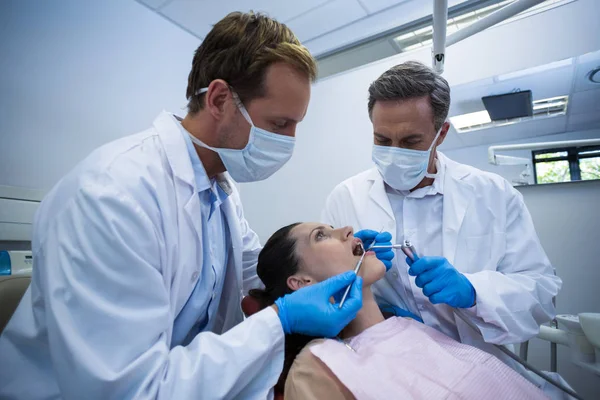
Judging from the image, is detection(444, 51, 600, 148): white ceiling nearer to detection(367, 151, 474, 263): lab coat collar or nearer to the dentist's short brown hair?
detection(367, 151, 474, 263): lab coat collar

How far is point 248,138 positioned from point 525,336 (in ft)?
3.74

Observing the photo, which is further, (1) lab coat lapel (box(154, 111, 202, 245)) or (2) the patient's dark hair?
(2) the patient's dark hair

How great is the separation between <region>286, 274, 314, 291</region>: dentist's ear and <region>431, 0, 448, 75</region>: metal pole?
1065 millimetres

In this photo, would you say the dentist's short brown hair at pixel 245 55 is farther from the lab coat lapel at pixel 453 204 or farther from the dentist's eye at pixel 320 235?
the lab coat lapel at pixel 453 204

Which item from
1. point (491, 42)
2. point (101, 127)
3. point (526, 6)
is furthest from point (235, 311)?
point (491, 42)

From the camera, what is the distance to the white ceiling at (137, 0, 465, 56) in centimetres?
236

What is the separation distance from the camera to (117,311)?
28.8 inches

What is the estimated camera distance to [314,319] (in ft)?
3.00

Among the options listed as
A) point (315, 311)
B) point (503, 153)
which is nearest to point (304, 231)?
point (315, 311)

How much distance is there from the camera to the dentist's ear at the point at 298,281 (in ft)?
3.93

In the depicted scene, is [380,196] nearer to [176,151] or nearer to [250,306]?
[250,306]

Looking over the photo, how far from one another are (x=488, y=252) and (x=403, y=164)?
48 centimetres

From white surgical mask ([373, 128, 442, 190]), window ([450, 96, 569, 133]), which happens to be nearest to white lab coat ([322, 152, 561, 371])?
white surgical mask ([373, 128, 442, 190])

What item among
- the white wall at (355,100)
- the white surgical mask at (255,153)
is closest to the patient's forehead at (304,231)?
the white surgical mask at (255,153)
